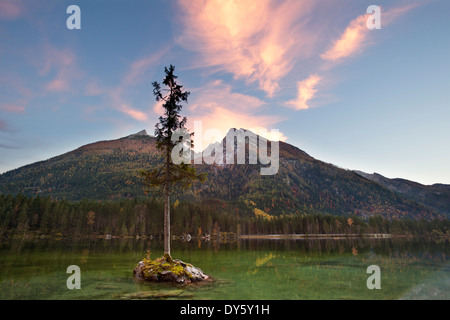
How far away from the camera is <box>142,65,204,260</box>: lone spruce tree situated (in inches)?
1074

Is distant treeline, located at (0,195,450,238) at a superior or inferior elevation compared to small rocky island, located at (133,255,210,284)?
inferior

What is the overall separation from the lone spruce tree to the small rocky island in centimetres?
438

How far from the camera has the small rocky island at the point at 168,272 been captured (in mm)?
21953

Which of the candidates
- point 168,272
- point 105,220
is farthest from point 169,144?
point 105,220

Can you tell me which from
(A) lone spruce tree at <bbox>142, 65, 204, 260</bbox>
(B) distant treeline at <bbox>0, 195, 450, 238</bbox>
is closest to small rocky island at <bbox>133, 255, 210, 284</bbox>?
(A) lone spruce tree at <bbox>142, 65, 204, 260</bbox>

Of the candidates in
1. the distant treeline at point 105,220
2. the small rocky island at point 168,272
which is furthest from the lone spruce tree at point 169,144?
the distant treeline at point 105,220

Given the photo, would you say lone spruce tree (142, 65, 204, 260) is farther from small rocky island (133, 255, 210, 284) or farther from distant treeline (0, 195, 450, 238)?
distant treeline (0, 195, 450, 238)

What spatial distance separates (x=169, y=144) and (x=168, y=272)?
13.3 m

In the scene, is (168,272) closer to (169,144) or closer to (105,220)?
(169,144)

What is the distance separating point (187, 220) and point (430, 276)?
13055 cm
